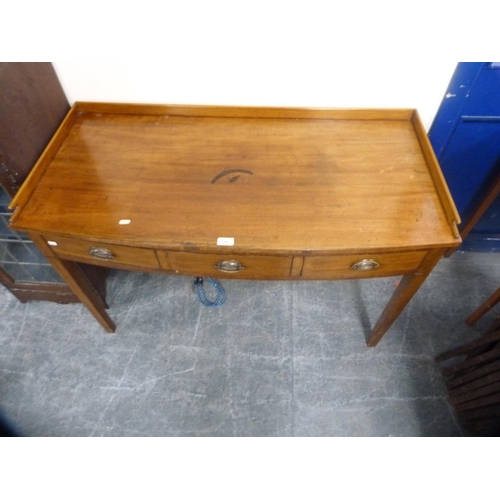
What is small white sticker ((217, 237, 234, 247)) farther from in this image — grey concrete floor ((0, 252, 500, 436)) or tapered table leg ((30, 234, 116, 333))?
grey concrete floor ((0, 252, 500, 436))

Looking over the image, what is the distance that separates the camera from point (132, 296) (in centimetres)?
194

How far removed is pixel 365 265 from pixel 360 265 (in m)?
0.02

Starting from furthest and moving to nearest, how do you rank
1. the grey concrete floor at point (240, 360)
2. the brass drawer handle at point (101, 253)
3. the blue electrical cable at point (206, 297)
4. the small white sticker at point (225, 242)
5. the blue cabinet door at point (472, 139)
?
1. the blue electrical cable at point (206, 297)
2. the grey concrete floor at point (240, 360)
3. the blue cabinet door at point (472, 139)
4. the brass drawer handle at point (101, 253)
5. the small white sticker at point (225, 242)

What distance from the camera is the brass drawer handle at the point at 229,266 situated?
1.19 m

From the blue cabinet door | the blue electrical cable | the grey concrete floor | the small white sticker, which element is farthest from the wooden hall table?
the blue electrical cable

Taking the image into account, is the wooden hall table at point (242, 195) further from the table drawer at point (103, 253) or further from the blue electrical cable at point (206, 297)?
the blue electrical cable at point (206, 297)

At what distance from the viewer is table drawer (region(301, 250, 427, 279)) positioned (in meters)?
1.16

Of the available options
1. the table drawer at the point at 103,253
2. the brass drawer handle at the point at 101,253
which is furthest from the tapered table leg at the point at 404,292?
the brass drawer handle at the point at 101,253

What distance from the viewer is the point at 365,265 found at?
1.19 m

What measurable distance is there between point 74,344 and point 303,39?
165cm

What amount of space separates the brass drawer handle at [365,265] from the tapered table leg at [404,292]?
0.16 meters

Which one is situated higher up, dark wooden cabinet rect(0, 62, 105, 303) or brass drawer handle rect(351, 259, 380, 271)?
dark wooden cabinet rect(0, 62, 105, 303)

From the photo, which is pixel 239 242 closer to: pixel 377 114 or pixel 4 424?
pixel 377 114

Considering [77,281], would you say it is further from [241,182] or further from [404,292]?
[404,292]
